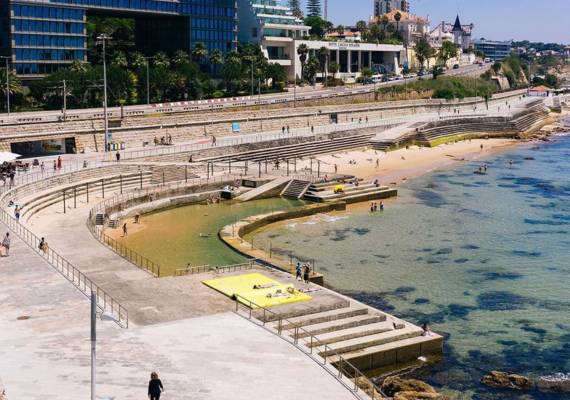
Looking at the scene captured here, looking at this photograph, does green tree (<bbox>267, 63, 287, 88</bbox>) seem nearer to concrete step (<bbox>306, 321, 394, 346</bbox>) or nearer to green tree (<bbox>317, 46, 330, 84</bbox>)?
green tree (<bbox>317, 46, 330, 84</bbox>)

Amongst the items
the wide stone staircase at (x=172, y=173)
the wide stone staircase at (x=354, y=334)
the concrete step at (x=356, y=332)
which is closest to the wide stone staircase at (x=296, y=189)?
the wide stone staircase at (x=172, y=173)

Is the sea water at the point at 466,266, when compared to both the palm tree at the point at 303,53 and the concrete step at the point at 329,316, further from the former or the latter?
the palm tree at the point at 303,53

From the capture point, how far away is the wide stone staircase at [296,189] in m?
64.4

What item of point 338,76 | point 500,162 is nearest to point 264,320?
point 500,162

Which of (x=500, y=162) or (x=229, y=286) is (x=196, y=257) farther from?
(x=500, y=162)

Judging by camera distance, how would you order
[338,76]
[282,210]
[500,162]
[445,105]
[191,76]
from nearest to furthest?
1. [282,210]
2. [500,162]
3. [191,76]
4. [445,105]
5. [338,76]

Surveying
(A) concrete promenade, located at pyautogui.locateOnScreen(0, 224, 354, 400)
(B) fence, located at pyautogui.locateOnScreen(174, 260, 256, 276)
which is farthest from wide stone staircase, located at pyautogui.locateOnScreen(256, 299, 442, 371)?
(B) fence, located at pyautogui.locateOnScreen(174, 260, 256, 276)

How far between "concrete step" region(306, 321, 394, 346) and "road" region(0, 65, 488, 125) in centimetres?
4535

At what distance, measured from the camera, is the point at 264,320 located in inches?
1155

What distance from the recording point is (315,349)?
27.8 metres

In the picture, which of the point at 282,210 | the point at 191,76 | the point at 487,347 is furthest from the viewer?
the point at 191,76

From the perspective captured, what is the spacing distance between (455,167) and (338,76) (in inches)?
2549

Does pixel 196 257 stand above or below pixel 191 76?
below

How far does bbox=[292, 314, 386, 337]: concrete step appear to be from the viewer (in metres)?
29.5
